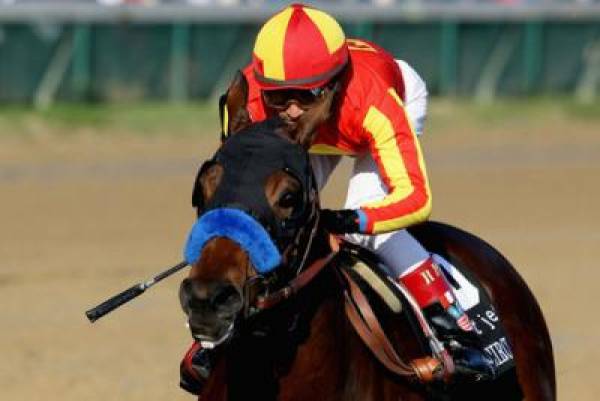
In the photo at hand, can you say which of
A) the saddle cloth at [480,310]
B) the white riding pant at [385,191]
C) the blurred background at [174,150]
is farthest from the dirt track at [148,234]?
the white riding pant at [385,191]

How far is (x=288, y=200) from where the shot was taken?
4.44 metres

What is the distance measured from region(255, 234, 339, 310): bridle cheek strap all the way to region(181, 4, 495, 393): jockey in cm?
8

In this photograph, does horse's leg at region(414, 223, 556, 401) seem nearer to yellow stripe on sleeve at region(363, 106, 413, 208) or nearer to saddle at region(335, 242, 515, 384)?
saddle at region(335, 242, 515, 384)

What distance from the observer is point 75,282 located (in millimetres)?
11664

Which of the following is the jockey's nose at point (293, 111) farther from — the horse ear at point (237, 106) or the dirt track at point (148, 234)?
the dirt track at point (148, 234)

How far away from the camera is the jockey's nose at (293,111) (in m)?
4.93

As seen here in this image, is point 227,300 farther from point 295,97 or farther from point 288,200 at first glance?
point 295,97

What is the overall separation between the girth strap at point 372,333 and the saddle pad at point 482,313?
0.61 meters

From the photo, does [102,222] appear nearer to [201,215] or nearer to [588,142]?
[588,142]

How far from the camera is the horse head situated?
4.16 meters

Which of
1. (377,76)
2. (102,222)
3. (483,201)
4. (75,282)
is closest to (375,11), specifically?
(483,201)

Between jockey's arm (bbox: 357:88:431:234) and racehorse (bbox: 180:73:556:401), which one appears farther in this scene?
jockey's arm (bbox: 357:88:431:234)

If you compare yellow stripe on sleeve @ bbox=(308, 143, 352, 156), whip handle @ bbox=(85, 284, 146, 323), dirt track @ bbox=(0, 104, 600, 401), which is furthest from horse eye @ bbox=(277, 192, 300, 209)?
dirt track @ bbox=(0, 104, 600, 401)

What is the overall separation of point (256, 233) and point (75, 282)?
7.54 meters
